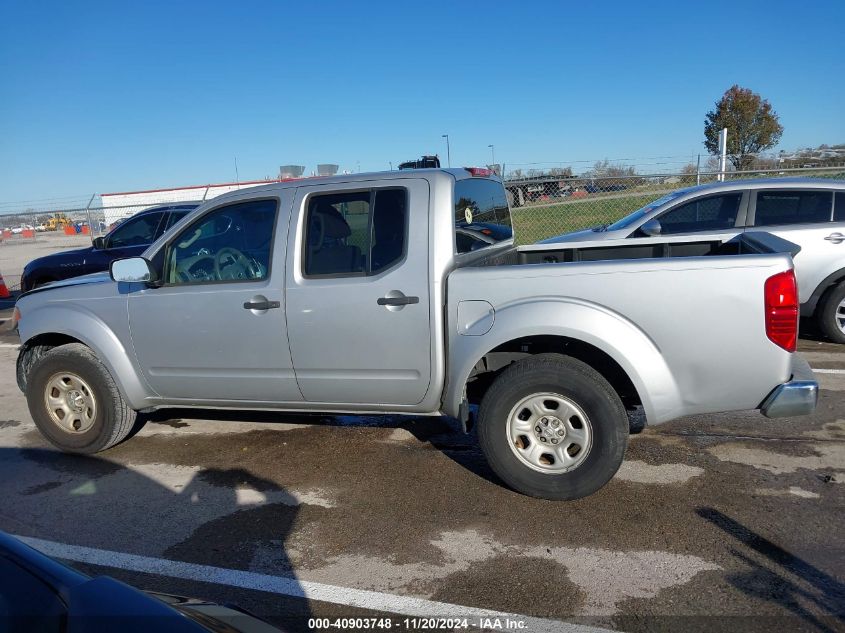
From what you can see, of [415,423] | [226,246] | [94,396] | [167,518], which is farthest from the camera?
[415,423]

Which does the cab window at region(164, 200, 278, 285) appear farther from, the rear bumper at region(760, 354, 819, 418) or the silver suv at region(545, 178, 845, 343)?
the silver suv at region(545, 178, 845, 343)

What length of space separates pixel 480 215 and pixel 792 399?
2.33m

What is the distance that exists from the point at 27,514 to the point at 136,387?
1.10 meters

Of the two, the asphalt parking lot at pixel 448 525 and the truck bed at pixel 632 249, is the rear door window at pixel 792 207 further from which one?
the truck bed at pixel 632 249

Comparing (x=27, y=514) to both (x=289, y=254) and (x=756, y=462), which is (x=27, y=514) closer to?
(x=289, y=254)

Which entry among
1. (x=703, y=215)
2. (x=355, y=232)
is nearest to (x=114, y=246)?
(x=355, y=232)

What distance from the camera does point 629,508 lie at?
3.85 meters

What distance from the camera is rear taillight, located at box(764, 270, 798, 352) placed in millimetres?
3467

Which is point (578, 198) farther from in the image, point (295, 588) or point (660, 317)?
point (295, 588)

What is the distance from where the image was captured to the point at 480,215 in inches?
191

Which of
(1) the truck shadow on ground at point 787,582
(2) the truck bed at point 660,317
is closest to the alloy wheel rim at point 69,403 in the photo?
(2) the truck bed at point 660,317

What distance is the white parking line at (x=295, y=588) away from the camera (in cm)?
293

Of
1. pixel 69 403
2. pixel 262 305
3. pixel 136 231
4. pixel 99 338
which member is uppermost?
pixel 136 231

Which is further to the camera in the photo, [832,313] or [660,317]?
[832,313]
